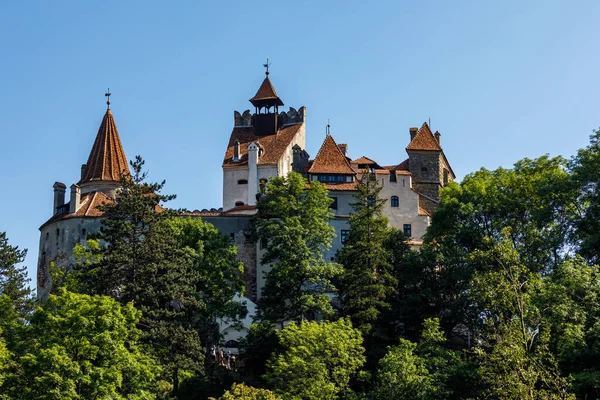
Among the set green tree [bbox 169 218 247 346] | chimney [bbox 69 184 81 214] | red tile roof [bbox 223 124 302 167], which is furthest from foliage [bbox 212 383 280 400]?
red tile roof [bbox 223 124 302 167]

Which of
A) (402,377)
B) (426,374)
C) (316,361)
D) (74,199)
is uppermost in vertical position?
(74,199)

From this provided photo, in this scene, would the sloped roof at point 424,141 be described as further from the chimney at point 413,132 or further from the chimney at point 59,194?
the chimney at point 59,194

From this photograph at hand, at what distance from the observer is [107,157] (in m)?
78.4

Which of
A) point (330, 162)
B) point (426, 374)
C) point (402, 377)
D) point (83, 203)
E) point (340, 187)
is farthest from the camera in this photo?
point (330, 162)

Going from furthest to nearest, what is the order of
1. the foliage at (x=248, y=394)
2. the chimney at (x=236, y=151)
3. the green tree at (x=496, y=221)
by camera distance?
the chimney at (x=236, y=151)
the green tree at (x=496, y=221)
the foliage at (x=248, y=394)

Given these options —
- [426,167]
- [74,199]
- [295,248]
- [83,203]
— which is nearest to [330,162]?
[426,167]

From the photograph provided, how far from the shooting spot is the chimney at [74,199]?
244 feet

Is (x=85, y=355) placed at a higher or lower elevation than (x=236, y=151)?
lower

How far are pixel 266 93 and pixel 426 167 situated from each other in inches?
593

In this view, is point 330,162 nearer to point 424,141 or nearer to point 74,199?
point 424,141

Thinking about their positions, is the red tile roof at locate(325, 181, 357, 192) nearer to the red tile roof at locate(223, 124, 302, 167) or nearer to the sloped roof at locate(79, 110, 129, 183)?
the red tile roof at locate(223, 124, 302, 167)

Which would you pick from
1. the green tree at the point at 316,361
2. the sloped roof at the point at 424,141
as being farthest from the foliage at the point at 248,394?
the sloped roof at the point at 424,141

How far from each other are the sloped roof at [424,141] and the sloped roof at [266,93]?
1173 centimetres

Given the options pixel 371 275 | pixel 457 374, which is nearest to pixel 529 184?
pixel 371 275
